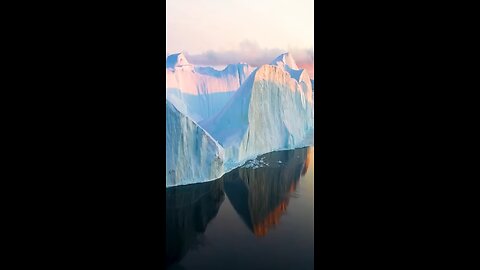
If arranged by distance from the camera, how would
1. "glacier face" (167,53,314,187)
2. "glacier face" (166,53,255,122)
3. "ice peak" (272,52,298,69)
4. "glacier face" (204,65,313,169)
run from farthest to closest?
"ice peak" (272,52,298,69), "glacier face" (204,65,313,169), "glacier face" (166,53,255,122), "glacier face" (167,53,314,187)

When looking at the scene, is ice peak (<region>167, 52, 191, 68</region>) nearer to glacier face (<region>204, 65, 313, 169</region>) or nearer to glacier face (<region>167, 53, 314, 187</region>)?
glacier face (<region>167, 53, 314, 187</region>)

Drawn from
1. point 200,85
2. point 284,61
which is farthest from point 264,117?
point 200,85

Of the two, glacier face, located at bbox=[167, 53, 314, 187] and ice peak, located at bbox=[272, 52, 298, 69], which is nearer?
glacier face, located at bbox=[167, 53, 314, 187]

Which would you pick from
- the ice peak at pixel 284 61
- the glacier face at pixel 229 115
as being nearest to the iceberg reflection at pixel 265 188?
the glacier face at pixel 229 115

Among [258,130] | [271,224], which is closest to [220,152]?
[258,130]

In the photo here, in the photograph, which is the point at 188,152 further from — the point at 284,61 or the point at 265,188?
the point at 284,61

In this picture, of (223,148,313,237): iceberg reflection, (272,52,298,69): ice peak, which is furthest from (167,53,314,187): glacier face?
(223,148,313,237): iceberg reflection

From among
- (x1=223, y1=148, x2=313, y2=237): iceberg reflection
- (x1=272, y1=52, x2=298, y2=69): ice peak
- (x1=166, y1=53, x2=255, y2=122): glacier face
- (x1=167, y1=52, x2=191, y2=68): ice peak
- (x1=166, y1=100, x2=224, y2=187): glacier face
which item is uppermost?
(x1=272, y1=52, x2=298, y2=69): ice peak

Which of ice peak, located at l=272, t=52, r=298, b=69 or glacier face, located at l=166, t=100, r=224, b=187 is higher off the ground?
ice peak, located at l=272, t=52, r=298, b=69
